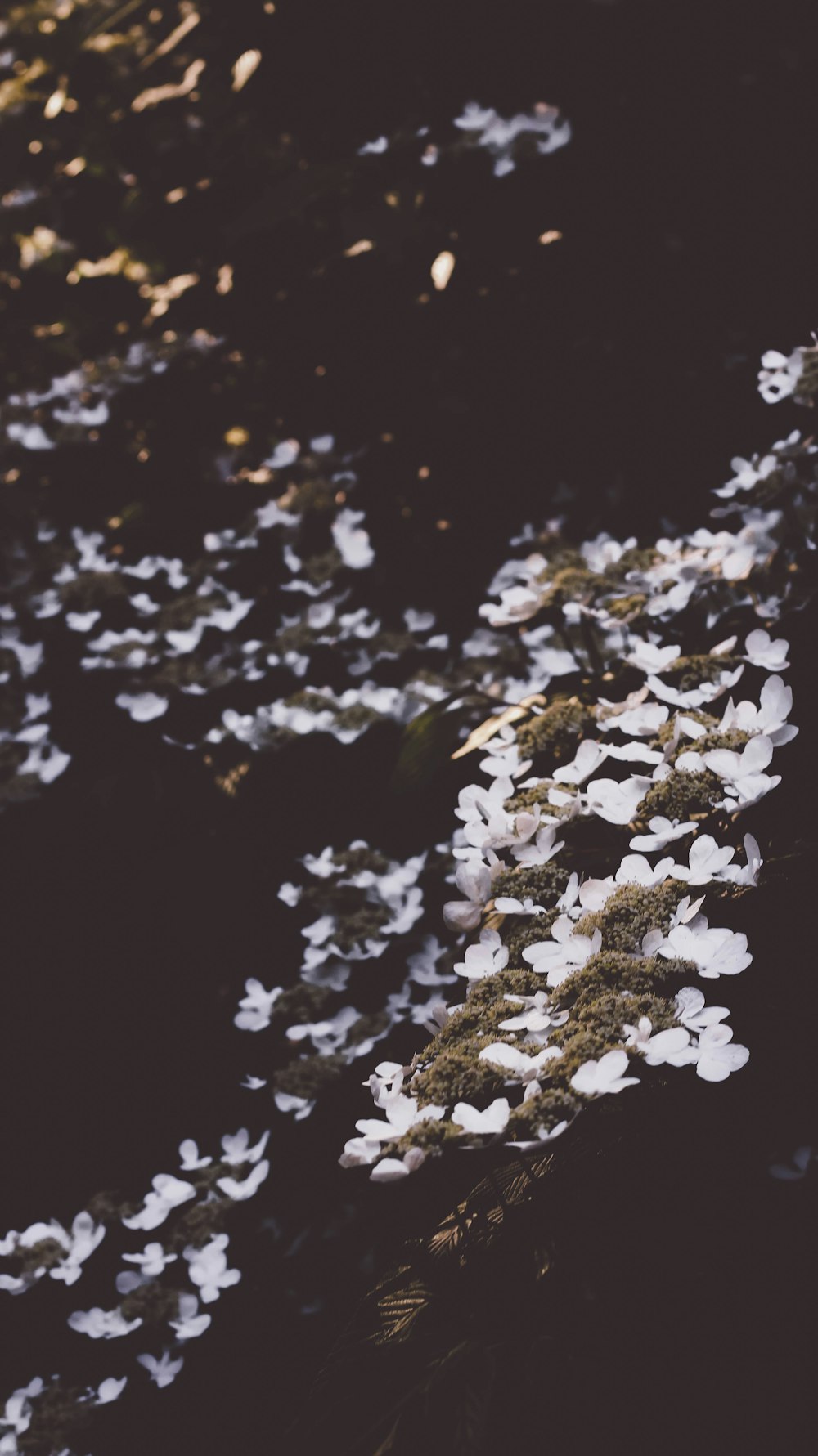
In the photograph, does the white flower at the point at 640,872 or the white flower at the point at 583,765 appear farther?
the white flower at the point at 583,765

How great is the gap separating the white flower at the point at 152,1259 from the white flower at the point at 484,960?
2.74 ft

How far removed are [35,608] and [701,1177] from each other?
1.95 metres

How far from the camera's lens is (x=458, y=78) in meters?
2.43

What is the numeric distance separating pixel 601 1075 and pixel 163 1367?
107 centimetres

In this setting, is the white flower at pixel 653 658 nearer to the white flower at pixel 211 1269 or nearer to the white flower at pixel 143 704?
the white flower at pixel 211 1269

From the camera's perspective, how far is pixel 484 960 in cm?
104

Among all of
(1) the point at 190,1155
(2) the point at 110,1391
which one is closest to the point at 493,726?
(1) the point at 190,1155

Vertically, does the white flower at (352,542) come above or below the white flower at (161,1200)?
above

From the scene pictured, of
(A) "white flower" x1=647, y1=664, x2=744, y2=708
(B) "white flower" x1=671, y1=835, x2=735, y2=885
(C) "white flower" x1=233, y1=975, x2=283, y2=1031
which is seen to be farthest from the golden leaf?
(C) "white flower" x1=233, y1=975, x2=283, y2=1031

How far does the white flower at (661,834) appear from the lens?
1.02 metres

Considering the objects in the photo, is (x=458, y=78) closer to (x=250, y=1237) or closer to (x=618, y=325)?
(x=618, y=325)

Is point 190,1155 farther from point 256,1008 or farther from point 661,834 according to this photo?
point 661,834

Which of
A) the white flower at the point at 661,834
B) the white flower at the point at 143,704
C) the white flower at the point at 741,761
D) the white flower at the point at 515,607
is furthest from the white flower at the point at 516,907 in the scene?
the white flower at the point at 143,704

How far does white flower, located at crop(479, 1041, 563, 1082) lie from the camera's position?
858 mm
